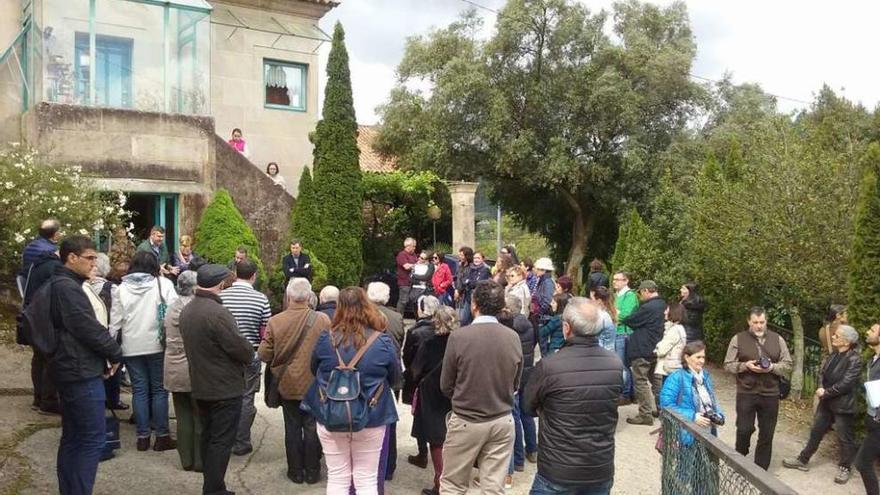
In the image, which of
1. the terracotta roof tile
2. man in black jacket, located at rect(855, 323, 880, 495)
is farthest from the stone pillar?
man in black jacket, located at rect(855, 323, 880, 495)

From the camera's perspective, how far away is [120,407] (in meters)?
7.80

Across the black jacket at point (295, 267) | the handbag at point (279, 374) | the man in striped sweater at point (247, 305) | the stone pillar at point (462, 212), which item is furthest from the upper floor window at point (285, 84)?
the handbag at point (279, 374)

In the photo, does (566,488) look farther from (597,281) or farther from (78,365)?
(597,281)

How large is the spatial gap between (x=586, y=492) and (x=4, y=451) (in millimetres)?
4908

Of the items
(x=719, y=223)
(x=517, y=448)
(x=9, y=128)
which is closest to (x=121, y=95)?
(x=9, y=128)

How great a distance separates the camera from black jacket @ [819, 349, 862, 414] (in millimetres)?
7520

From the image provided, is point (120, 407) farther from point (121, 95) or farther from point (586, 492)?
point (121, 95)

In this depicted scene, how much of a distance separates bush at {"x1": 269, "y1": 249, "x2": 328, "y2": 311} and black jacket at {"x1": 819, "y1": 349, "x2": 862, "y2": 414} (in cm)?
848

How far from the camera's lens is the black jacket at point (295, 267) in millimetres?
12516

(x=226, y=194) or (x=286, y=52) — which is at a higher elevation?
(x=286, y=52)

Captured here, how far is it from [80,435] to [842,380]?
278 inches

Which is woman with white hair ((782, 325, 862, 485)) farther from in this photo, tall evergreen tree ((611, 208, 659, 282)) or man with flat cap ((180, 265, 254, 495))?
tall evergreen tree ((611, 208, 659, 282))

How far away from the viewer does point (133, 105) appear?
1252 centimetres

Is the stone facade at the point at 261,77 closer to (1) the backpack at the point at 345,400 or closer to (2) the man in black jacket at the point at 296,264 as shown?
(2) the man in black jacket at the point at 296,264
